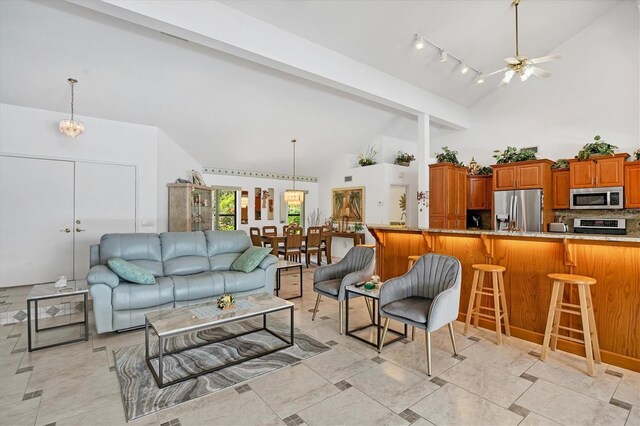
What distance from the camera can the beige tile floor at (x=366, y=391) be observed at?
2.13m

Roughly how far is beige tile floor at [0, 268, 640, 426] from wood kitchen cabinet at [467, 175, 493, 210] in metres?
4.21

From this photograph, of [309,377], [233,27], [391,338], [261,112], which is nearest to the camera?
[309,377]

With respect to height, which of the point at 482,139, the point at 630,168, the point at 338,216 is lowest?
the point at 338,216

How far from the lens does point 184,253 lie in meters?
4.54

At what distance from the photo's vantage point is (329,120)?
286 inches

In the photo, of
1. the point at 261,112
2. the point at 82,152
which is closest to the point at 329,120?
the point at 261,112

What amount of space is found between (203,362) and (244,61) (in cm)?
432

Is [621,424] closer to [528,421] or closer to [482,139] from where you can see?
[528,421]

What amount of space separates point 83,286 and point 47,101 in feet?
10.5

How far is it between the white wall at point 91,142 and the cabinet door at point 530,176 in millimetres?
6925

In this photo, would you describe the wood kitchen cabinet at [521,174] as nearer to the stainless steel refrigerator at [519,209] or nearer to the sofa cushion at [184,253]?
the stainless steel refrigerator at [519,209]

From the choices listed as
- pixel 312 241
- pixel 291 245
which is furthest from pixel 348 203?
pixel 291 245

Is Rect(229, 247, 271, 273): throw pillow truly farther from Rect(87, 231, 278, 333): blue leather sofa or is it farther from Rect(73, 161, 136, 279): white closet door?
Rect(73, 161, 136, 279): white closet door

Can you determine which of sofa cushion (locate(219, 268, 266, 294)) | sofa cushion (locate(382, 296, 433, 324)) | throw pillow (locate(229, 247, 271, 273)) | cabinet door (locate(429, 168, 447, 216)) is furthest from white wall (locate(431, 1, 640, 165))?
sofa cushion (locate(219, 268, 266, 294))
